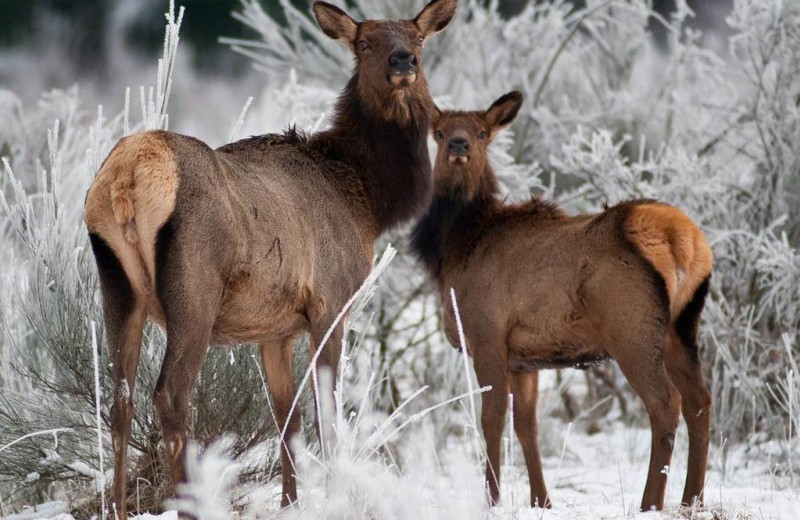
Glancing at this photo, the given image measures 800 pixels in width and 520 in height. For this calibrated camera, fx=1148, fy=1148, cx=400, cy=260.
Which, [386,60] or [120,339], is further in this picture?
[386,60]

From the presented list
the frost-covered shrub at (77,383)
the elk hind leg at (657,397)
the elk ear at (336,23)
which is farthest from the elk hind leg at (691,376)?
the elk ear at (336,23)

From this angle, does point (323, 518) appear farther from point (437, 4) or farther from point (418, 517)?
point (437, 4)

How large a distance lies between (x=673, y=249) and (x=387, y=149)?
161 centimetres

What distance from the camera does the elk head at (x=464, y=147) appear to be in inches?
285

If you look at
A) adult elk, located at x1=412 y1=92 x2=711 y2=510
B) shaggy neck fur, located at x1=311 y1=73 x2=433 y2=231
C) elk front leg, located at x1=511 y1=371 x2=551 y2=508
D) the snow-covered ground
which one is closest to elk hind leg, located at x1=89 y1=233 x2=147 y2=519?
the snow-covered ground

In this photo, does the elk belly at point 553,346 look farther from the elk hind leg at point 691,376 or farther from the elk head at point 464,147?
the elk head at point 464,147

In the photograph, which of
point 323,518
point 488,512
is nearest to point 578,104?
point 488,512

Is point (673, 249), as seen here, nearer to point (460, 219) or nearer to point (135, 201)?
point (460, 219)

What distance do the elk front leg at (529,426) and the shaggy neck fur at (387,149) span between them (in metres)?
1.41

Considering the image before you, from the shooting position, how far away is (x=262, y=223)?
485 cm

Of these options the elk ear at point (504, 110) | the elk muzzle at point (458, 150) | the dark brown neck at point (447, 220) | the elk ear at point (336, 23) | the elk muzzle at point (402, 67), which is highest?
the elk ear at point (336, 23)

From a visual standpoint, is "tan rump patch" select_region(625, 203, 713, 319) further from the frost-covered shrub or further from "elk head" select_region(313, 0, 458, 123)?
the frost-covered shrub

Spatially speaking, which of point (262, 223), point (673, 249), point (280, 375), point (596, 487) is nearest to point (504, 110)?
point (673, 249)

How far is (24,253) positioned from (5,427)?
278 cm
